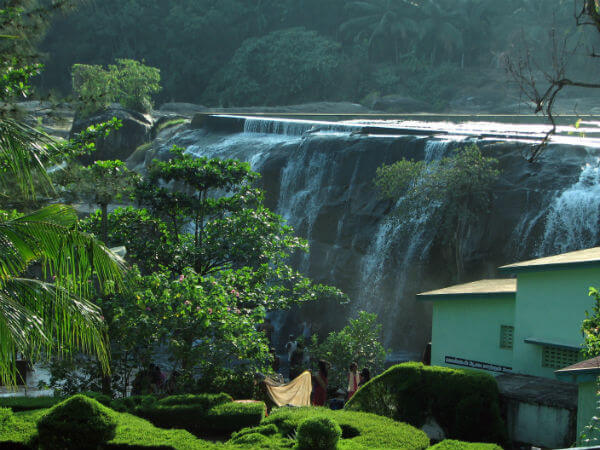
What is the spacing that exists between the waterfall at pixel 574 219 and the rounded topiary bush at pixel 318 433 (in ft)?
41.6

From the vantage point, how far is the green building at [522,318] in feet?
35.7

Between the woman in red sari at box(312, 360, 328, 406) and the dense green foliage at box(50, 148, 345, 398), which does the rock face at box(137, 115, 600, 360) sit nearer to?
the dense green foliage at box(50, 148, 345, 398)

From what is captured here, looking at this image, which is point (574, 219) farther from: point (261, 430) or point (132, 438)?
point (132, 438)

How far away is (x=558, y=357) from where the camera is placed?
1115 cm

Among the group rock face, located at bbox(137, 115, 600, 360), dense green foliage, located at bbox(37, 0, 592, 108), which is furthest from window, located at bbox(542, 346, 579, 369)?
dense green foliage, located at bbox(37, 0, 592, 108)

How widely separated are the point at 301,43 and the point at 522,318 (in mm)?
47948

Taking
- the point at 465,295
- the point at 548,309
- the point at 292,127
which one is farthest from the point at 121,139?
the point at 548,309

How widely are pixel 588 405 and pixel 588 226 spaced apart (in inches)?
408

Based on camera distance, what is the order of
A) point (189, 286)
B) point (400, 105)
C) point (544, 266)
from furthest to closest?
point (400, 105), point (544, 266), point (189, 286)

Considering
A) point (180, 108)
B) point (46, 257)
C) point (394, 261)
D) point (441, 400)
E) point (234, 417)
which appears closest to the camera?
point (46, 257)

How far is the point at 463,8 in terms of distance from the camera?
2206 inches

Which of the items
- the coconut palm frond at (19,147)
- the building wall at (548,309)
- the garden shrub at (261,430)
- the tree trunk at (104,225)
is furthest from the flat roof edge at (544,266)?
the coconut palm frond at (19,147)

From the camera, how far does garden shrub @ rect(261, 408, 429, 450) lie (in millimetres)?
7891

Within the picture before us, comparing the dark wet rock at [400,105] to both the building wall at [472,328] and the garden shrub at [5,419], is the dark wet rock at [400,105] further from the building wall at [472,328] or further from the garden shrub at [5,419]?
→ the garden shrub at [5,419]
